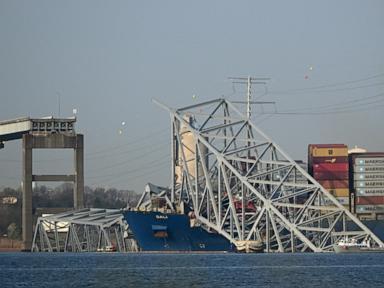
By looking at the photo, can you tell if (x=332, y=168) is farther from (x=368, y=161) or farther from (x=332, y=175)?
(x=368, y=161)

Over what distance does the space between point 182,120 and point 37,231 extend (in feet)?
123

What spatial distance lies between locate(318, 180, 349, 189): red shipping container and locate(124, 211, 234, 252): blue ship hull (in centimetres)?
1672

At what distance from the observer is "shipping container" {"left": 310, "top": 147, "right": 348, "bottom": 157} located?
577 feet

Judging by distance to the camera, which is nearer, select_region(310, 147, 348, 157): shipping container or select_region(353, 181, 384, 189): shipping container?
select_region(353, 181, 384, 189): shipping container

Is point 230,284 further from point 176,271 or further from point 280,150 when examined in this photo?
point 280,150

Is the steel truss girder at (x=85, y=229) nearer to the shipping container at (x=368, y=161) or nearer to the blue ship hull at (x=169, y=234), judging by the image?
the blue ship hull at (x=169, y=234)

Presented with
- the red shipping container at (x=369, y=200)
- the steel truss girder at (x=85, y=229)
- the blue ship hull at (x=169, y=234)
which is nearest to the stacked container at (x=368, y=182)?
the red shipping container at (x=369, y=200)

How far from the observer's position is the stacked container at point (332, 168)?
17312cm

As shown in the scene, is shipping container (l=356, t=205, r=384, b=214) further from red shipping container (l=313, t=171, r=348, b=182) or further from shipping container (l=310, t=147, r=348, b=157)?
shipping container (l=310, t=147, r=348, b=157)

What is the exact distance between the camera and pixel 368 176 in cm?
17338

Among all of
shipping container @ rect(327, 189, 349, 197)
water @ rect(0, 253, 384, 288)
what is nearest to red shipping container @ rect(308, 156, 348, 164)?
shipping container @ rect(327, 189, 349, 197)

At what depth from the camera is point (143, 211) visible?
164 meters

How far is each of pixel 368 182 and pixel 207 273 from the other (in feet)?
239

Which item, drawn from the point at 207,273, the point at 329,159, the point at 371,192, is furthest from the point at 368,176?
the point at 207,273
